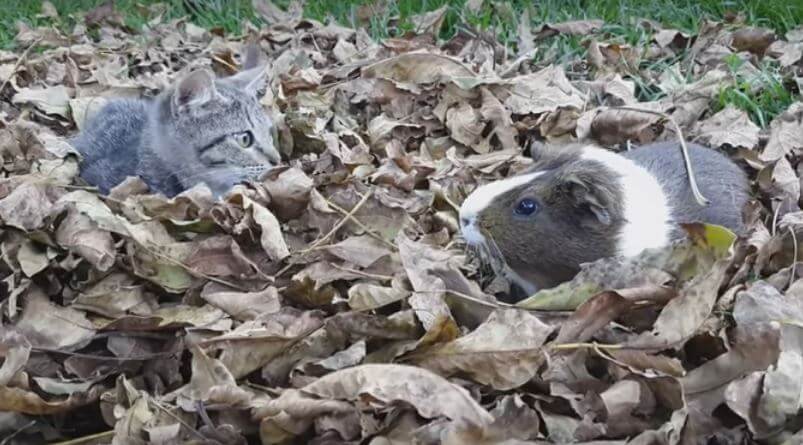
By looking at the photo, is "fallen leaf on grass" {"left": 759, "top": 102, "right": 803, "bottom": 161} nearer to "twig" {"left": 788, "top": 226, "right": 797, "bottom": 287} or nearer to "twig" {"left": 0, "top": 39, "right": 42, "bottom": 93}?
"twig" {"left": 788, "top": 226, "right": 797, "bottom": 287}

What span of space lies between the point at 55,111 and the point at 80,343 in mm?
2398

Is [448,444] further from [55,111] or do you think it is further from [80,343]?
[55,111]

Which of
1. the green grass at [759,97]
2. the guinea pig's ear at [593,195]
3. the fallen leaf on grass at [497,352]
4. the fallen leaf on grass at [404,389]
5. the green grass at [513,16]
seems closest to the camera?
the fallen leaf on grass at [404,389]

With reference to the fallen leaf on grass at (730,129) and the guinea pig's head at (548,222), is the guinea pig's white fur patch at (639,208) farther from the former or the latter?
the fallen leaf on grass at (730,129)

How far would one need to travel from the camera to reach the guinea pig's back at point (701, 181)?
10.4ft

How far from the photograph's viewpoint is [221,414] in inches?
88.8

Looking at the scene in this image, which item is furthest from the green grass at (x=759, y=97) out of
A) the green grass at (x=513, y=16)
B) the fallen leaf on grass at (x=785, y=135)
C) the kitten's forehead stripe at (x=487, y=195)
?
the kitten's forehead stripe at (x=487, y=195)

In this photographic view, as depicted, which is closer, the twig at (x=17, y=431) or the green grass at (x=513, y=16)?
the twig at (x=17, y=431)

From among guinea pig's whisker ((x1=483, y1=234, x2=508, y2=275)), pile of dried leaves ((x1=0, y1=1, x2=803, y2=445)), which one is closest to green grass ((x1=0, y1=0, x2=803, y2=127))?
pile of dried leaves ((x1=0, y1=1, x2=803, y2=445))

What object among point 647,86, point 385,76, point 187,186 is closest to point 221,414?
point 187,186

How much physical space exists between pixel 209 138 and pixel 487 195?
51.4 inches

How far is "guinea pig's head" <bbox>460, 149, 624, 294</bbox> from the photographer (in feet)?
9.88

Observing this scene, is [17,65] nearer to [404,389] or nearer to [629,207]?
[629,207]

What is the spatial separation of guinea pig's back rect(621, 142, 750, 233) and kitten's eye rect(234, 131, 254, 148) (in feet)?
4.99
